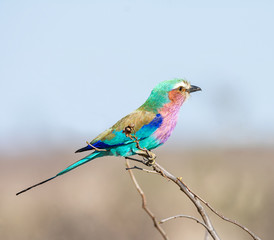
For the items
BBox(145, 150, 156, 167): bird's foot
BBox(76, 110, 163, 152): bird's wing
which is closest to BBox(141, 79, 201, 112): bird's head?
BBox(76, 110, 163, 152): bird's wing

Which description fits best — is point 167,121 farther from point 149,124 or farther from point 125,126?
point 125,126

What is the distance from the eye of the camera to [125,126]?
14.7 feet

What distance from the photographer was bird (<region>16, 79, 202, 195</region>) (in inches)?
172

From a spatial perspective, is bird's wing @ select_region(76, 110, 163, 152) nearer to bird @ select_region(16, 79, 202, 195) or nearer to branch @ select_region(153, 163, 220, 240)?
bird @ select_region(16, 79, 202, 195)

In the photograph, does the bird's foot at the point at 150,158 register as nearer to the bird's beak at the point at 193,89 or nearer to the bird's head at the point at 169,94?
the bird's head at the point at 169,94

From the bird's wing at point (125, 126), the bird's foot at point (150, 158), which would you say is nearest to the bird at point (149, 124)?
the bird's wing at point (125, 126)

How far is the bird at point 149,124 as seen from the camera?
4.37m

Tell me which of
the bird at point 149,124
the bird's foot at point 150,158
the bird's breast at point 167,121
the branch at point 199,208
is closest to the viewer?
the branch at point 199,208

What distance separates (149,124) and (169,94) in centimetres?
40

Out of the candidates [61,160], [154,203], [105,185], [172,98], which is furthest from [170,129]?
[61,160]

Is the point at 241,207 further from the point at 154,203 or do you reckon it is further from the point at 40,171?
the point at 40,171

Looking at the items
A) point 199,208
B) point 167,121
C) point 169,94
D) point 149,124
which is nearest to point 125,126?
point 149,124

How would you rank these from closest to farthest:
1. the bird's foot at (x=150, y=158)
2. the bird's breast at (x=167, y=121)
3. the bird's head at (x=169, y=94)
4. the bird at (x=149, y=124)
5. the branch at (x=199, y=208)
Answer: the branch at (x=199, y=208) < the bird's foot at (x=150, y=158) < the bird at (x=149, y=124) < the bird's breast at (x=167, y=121) < the bird's head at (x=169, y=94)

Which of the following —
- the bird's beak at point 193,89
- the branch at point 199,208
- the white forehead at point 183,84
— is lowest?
the branch at point 199,208
